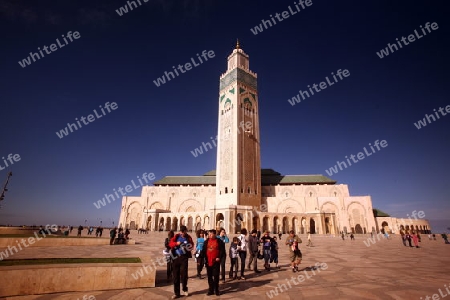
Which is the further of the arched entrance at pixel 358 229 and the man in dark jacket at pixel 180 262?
the arched entrance at pixel 358 229

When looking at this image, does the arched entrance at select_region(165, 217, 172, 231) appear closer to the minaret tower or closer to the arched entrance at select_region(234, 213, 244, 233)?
the minaret tower

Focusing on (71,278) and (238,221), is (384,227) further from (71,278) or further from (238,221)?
(71,278)

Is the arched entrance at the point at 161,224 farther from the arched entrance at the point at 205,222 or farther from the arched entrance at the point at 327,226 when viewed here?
the arched entrance at the point at 327,226

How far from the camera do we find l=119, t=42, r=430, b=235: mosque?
40875mm

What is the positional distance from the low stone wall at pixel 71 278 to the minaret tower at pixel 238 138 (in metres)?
37.1

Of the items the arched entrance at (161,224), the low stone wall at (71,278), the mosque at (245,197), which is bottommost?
the low stone wall at (71,278)

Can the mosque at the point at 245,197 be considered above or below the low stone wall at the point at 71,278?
above

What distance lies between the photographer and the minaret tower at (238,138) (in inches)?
1751

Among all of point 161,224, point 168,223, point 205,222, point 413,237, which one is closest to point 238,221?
point 205,222

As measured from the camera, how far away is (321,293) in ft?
17.3

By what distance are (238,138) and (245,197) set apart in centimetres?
1173

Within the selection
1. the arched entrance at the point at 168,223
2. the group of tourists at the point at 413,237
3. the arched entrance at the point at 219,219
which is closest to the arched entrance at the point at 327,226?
the arched entrance at the point at 219,219

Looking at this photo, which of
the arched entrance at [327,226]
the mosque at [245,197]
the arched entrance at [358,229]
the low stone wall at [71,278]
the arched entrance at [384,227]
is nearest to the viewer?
the low stone wall at [71,278]

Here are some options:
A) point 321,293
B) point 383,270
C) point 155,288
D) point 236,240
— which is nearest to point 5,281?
point 155,288
